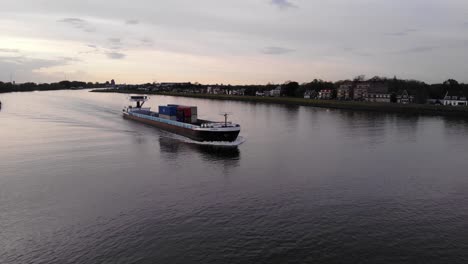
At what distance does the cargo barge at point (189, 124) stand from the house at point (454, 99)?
7049 centimetres

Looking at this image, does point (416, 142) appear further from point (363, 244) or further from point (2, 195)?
point (2, 195)

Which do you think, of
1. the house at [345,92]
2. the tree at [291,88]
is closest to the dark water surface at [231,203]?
the house at [345,92]

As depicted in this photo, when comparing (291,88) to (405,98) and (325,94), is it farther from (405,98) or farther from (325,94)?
(405,98)

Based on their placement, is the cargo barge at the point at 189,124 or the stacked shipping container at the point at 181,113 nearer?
the cargo barge at the point at 189,124

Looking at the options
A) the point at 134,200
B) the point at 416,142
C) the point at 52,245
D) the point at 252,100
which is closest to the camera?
the point at 52,245

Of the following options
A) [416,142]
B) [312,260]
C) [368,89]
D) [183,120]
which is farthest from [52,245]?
[368,89]

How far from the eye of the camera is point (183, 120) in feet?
128

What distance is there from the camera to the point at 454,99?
82.8m

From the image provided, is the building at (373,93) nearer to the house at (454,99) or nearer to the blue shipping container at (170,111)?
the house at (454,99)

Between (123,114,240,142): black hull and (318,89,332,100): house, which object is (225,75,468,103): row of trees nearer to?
(318,89,332,100): house

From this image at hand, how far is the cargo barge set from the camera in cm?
3125

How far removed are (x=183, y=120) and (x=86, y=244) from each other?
27.6m

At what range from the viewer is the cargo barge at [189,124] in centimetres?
3125

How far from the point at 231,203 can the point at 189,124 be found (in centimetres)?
2025
